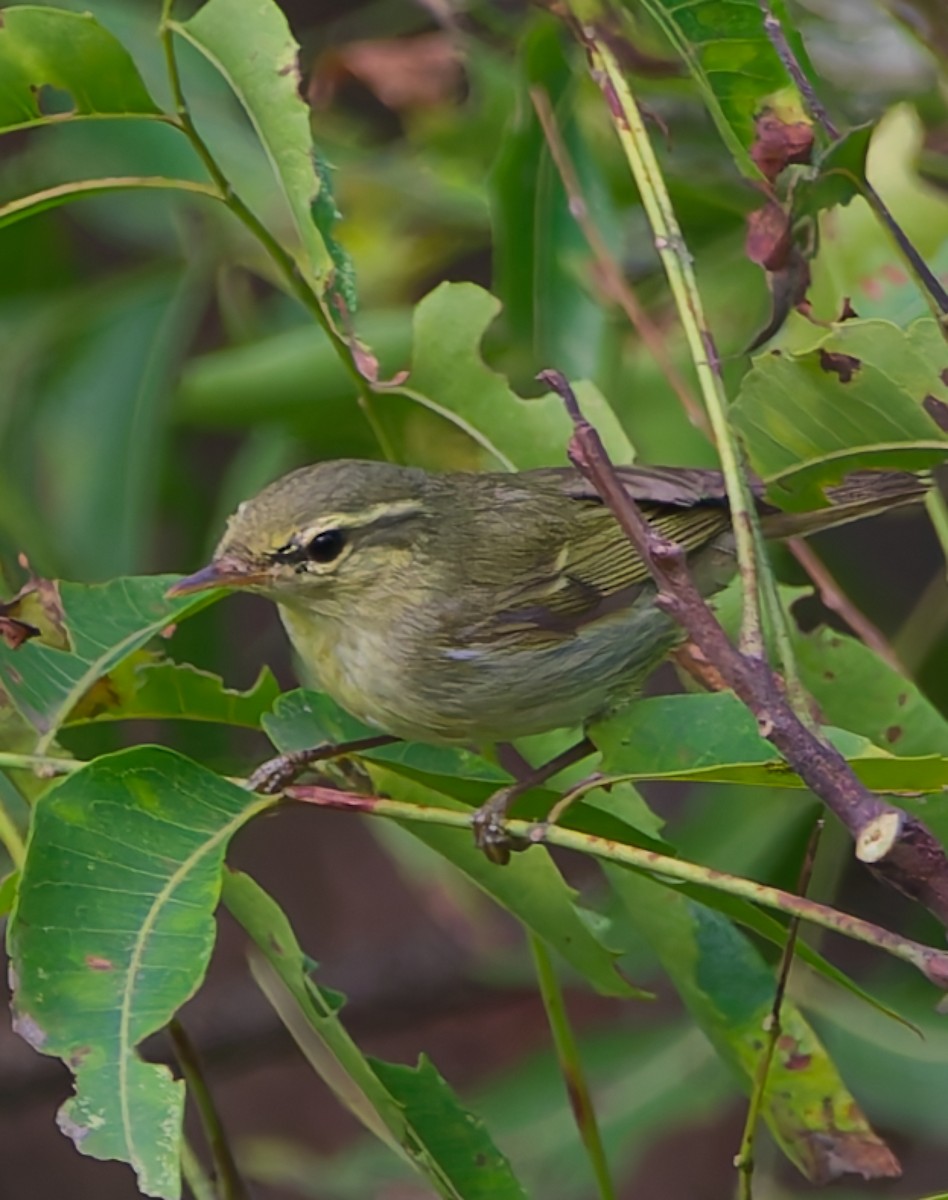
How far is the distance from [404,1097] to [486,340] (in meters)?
1.33

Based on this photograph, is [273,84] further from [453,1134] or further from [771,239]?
[453,1134]

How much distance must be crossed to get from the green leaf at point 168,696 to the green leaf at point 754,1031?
375 millimetres

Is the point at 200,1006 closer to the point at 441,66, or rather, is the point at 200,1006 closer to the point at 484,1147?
the point at 441,66

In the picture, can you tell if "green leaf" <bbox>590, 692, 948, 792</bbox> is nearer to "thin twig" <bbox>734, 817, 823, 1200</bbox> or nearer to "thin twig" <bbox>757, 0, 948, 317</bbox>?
"thin twig" <bbox>734, 817, 823, 1200</bbox>

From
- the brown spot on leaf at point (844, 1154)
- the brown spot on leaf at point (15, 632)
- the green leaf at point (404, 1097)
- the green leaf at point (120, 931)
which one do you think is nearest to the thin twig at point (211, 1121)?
the green leaf at point (404, 1097)

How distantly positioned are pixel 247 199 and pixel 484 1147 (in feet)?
5.61

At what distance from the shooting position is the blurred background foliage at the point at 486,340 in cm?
237

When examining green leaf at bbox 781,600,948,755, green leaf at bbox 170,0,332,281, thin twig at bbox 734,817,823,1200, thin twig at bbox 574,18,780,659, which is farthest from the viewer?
green leaf at bbox 781,600,948,755

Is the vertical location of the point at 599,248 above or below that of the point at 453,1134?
above

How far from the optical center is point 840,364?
145 cm

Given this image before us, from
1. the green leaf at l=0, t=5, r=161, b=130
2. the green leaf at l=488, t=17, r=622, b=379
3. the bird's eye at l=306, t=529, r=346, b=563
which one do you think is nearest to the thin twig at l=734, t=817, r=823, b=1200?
the bird's eye at l=306, t=529, r=346, b=563

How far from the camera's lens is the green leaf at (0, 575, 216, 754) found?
5.14 ft

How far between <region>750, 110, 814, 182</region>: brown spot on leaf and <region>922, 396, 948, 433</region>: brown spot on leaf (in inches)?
10.4

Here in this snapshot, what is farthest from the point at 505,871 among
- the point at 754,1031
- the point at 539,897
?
the point at 754,1031
